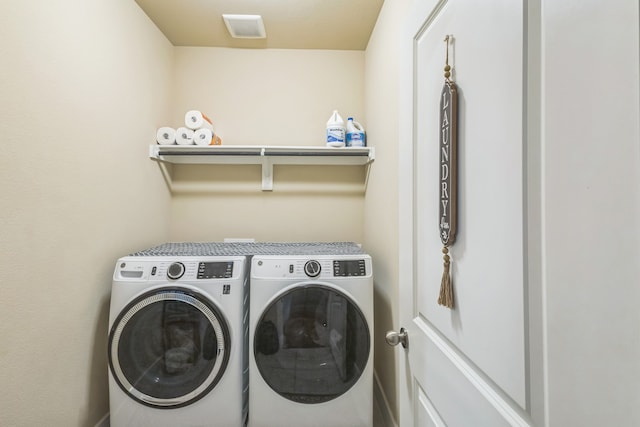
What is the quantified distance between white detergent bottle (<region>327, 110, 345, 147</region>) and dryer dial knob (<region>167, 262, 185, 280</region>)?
1.28 m

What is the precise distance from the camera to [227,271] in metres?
1.50

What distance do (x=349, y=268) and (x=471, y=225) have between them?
3.28ft

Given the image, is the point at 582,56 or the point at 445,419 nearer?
the point at 582,56

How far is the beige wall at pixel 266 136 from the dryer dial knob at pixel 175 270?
80 cm

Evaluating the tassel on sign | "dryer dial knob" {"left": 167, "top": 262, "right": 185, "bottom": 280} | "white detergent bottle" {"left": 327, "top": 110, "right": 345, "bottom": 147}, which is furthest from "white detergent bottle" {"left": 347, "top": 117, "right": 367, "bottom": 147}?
the tassel on sign

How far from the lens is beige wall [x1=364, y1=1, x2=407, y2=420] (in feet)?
4.86

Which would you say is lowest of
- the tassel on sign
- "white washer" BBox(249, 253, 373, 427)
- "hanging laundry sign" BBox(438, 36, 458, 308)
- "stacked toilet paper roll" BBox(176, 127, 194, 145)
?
"white washer" BBox(249, 253, 373, 427)

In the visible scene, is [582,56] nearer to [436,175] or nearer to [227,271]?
[436,175]

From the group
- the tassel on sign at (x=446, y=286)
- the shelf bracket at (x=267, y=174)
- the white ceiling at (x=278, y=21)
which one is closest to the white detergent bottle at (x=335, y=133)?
the shelf bracket at (x=267, y=174)

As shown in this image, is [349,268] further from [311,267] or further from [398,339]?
[398,339]

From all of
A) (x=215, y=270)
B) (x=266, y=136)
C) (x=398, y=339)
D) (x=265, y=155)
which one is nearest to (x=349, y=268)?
(x=398, y=339)

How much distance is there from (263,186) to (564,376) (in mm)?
2108

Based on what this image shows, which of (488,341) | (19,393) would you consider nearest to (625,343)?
(488,341)

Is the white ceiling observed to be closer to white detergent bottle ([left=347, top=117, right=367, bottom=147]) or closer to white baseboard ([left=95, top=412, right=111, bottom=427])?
white detergent bottle ([left=347, top=117, right=367, bottom=147])
